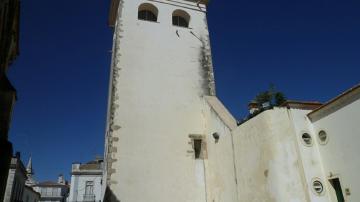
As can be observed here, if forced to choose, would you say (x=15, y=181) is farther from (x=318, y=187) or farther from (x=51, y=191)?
(x=318, y=187)

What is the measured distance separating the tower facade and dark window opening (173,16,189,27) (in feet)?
0.29

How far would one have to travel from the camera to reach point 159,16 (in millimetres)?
13945

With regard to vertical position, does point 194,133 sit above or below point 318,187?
above

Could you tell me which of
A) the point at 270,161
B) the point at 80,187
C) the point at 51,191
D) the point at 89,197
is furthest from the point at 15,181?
the point at 270,161

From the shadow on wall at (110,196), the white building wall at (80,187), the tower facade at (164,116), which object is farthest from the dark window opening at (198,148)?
the white building wall at (80,187)

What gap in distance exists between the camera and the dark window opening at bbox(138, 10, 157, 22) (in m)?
14.1

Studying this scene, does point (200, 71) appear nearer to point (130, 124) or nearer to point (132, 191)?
point (130, 124)

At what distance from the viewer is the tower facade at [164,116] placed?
10469 mm

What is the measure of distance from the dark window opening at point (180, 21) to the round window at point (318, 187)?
9.14 m

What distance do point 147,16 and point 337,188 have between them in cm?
1021

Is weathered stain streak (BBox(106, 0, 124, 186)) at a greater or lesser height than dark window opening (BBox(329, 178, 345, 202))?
greater

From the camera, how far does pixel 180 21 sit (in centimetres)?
1480

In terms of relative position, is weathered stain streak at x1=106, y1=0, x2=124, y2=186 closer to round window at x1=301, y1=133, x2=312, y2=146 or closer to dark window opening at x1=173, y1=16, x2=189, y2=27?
dark window opening at x1=173, y1=16, x2=189, y2=27

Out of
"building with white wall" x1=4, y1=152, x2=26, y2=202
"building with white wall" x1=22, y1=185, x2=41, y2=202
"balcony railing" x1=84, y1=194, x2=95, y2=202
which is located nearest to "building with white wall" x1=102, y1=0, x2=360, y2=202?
"building with white wall" x1=4, y1=152, x2=26, y2=202
